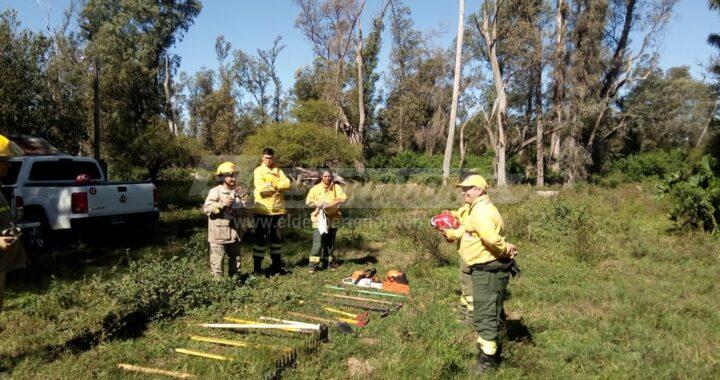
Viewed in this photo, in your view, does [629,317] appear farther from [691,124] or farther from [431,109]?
[691,124]

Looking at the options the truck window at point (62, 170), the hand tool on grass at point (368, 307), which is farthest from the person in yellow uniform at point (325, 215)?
the truck window at point (62, 170)

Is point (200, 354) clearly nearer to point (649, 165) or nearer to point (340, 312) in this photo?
point (340, 312)

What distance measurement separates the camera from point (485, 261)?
3.96 metres

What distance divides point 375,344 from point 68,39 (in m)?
44.0

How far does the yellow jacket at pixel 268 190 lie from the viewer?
6.85m

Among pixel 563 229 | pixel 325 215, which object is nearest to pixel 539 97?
pixel 563 229

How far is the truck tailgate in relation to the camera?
25.8ft

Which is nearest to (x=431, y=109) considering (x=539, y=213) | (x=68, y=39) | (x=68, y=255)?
(x=68, y=39)

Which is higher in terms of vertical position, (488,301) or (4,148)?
(4,148)

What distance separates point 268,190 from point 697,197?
9.55 metres

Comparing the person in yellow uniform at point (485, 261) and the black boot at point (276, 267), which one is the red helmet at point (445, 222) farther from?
the black boot at point (276, 267)

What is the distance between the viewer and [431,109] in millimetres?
50688

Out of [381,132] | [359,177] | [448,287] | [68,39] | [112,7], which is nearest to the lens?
[448,287]

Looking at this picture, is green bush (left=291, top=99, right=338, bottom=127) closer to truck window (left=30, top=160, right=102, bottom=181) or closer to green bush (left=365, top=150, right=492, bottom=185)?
green bush (left=365, top=150, right=492, bottom=185)
